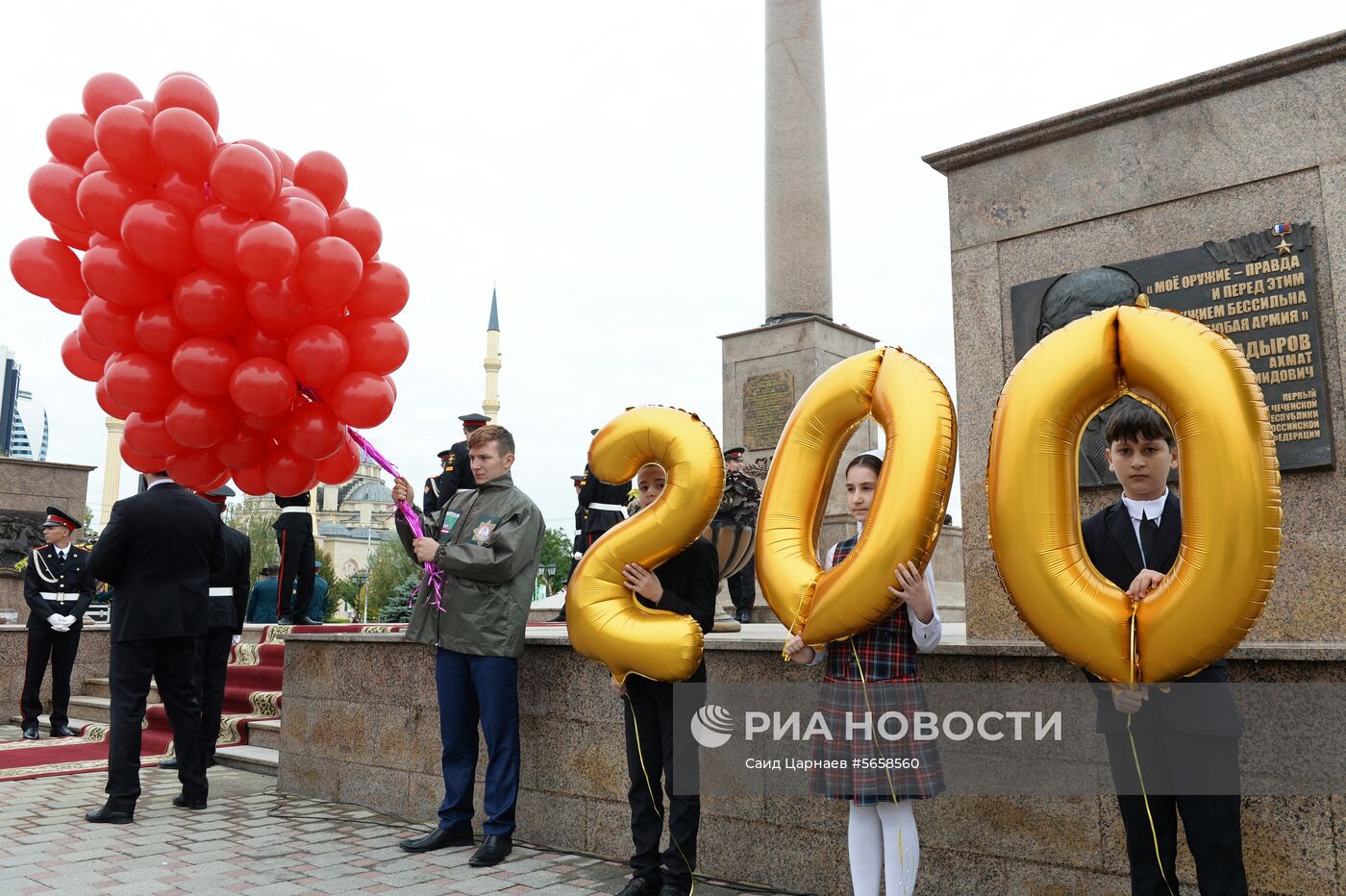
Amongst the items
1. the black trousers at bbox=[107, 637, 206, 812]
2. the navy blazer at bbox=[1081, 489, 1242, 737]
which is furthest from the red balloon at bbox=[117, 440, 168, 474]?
the navy blazer at bbox=[1081, 489, 1242, 737]

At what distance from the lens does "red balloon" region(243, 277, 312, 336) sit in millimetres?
5348

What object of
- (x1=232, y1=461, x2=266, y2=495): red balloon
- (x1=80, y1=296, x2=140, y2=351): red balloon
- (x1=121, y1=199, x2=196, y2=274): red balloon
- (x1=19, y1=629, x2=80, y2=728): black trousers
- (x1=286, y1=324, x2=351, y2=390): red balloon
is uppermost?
(x1=121, y1=199, x2=196, y2=274): red balloon

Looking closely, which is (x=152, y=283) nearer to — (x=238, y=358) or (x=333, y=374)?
(x=238, y=358)

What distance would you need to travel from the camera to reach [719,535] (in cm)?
808

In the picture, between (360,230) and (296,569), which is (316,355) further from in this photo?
(296,569)

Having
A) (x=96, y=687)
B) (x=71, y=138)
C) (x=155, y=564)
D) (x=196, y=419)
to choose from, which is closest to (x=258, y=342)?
(x=196, y=419)

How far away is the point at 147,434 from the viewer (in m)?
5.52

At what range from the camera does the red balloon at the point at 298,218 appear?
5473 millimetres

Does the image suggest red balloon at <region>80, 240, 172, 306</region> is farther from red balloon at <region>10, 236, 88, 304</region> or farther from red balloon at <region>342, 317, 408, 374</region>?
red balloon at <region>342, 317, 408, 374</region>

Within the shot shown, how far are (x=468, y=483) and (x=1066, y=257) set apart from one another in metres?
5.83

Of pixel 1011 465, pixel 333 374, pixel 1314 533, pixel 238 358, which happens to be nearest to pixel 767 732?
pixel 1011 465

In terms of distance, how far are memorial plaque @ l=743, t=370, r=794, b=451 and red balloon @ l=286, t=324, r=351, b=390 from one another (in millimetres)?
8334

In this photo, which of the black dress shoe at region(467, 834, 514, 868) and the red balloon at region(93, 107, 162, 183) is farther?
the red balloon at region(93, 107, 162, 183)

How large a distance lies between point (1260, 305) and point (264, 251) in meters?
4.93
